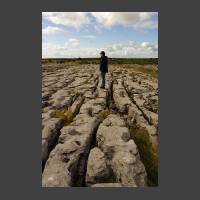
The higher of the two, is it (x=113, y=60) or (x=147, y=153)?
(x=113, y=60)

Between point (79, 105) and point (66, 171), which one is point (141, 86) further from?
point (66, 171)

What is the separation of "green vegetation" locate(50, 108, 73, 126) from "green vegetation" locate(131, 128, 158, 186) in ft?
8.04

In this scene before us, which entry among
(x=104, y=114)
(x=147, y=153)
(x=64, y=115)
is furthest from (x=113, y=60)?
(x=147, y=153)

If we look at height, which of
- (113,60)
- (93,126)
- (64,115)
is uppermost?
(113,60)

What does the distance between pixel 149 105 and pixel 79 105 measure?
2.86 m

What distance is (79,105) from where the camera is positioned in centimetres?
1456

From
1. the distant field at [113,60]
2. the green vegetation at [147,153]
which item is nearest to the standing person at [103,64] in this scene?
the distant field at [113,60]

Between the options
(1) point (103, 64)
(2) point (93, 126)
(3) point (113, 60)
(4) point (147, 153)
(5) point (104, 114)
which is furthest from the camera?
(3) point (113, 60)

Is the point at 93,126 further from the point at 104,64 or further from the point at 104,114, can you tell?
the point at 104,64

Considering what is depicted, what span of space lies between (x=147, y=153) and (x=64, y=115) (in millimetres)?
3576

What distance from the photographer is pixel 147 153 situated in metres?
12.1

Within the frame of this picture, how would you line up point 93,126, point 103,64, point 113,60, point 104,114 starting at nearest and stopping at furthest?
point 93,126 → point 104,114 → point 103,64 → point 113,60

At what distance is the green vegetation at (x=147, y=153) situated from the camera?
11625 mm

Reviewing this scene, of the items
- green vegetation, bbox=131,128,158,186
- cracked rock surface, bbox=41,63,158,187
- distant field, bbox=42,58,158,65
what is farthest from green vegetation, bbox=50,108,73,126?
green vegetation, bbox=131,128,158,186
